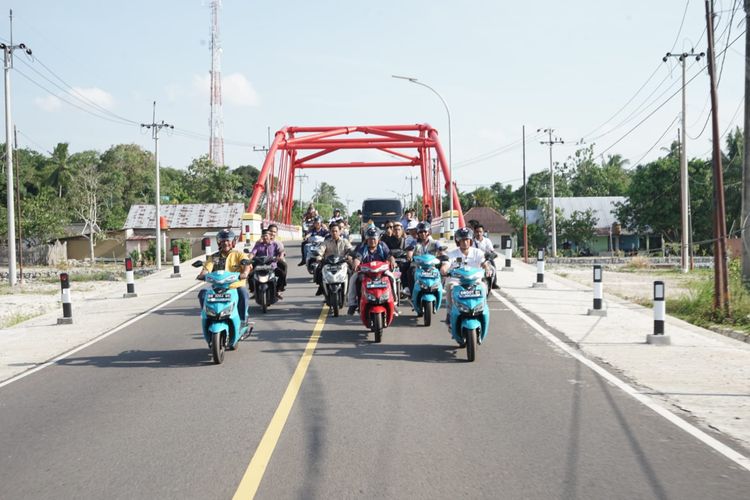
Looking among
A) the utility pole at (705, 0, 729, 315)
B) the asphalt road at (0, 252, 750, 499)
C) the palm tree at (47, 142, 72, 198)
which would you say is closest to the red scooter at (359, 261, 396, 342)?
the asphalt road at (0, 252, 750, 499)

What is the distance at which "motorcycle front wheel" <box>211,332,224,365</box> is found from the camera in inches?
364

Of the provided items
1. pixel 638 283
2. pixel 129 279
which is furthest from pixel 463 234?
pixel 638 283

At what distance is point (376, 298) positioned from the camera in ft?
35.4

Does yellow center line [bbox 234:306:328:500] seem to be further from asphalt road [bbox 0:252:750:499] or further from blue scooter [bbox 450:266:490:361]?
blue scooter [bbox 450:266:490:361]

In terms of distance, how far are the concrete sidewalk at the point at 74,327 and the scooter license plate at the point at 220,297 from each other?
2.59m

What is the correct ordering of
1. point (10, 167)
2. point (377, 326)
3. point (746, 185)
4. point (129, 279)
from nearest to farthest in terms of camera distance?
point (377, 326)
point (746, 185)
point (129, 279)
point (10, 167)

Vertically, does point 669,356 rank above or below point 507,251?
below

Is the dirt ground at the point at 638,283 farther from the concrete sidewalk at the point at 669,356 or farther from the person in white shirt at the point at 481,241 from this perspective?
the person in white shirt at the point at 481,241

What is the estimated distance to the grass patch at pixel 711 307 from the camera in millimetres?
14141

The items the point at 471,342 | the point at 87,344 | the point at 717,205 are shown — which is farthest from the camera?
the point at 717,205

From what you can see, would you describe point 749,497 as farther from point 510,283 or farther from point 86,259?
point 86,259

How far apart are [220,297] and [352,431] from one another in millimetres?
3672

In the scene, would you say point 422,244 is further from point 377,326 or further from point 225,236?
point 225,236

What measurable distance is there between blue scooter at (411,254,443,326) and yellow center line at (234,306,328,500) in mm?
2931
